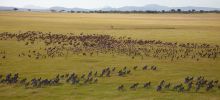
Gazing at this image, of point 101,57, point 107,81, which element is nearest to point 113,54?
point 101,57

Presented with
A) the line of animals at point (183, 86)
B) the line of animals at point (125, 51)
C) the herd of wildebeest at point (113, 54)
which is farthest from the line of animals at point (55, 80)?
the line of animals at point (125, 51)

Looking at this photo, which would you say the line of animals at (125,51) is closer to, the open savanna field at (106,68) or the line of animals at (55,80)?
the open savanna field at (106,68)

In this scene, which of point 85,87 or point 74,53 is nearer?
point 85,87

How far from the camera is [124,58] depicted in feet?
116

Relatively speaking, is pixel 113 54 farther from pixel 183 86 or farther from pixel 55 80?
pixel 183 86

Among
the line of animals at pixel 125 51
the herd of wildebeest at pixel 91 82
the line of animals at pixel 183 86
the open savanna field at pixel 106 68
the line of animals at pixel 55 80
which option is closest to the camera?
the open savanna field at pixel 106 68

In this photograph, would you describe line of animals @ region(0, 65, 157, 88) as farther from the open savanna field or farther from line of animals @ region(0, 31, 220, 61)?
line of animals @ region(0, 31, 220, 61)

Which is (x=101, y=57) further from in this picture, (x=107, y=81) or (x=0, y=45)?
(x=0, y=45)

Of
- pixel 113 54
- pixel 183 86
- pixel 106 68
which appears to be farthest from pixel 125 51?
pixel 183 86

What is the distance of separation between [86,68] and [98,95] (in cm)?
871

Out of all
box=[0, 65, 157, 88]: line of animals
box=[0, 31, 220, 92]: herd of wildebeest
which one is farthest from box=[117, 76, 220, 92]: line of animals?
box=[0, 65, 157, 88]: line of animals

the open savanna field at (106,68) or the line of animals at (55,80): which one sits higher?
the line of animals at (55,80)

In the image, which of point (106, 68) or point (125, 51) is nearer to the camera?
point (106, 68)

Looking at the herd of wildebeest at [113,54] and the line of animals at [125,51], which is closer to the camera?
the herd of wildebeest at [113,54]
